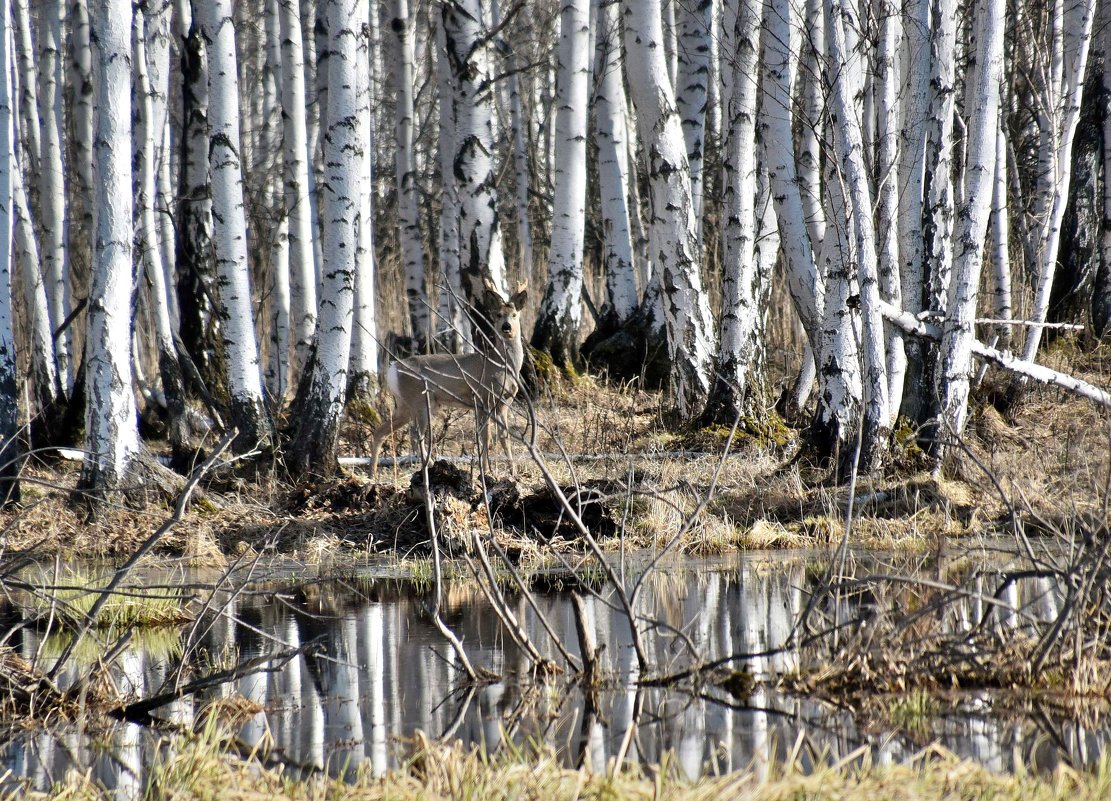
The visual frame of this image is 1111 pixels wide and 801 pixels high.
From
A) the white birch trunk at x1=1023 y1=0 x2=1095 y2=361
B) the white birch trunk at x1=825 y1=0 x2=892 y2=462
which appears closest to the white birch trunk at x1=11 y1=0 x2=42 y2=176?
the white birch trunk at x1=825 y1=0 x2=892 y2=462

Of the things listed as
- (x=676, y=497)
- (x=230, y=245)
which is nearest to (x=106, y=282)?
(x=230, y=245)

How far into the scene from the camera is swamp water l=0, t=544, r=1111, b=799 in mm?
3734

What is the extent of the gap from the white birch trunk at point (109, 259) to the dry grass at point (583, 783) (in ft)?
16.9

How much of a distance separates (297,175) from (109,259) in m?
5.03

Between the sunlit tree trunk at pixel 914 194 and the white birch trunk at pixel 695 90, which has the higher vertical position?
the white birch trunk at pixel 695 90

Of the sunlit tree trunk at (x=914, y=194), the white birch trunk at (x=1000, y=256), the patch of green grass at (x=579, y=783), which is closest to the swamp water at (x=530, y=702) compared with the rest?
the patch of green grass at (x=579, y=783)

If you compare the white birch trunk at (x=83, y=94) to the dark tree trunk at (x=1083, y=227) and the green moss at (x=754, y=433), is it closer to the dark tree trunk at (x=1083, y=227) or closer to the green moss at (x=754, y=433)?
the green moss at (x=754, y=433)

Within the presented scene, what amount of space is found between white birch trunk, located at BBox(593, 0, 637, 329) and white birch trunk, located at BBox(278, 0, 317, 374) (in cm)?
318

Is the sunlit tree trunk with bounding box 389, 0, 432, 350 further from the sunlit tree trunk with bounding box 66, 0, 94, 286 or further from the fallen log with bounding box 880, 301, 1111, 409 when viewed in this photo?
the fallen log with bounding box 880, 301, 1111, 409

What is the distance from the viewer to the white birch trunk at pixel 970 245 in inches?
322

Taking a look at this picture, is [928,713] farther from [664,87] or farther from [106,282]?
[664,87]

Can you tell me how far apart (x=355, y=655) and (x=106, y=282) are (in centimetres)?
405

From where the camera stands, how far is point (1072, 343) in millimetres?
13000

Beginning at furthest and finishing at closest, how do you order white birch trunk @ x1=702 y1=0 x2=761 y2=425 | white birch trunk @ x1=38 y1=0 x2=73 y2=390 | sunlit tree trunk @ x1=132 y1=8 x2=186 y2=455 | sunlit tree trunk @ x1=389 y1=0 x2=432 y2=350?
sunlit tree trunk @ x1=389 y1=0 x2=432 y2=350 → white birch trunk @ x1=38 y1=0 x2=73 y2=390 → sunlit tree trunk @ x1=132 y1=8 x2=186 y2=455 → white birch trunk @ x1=702 y1=0 x2=761 y2=425
